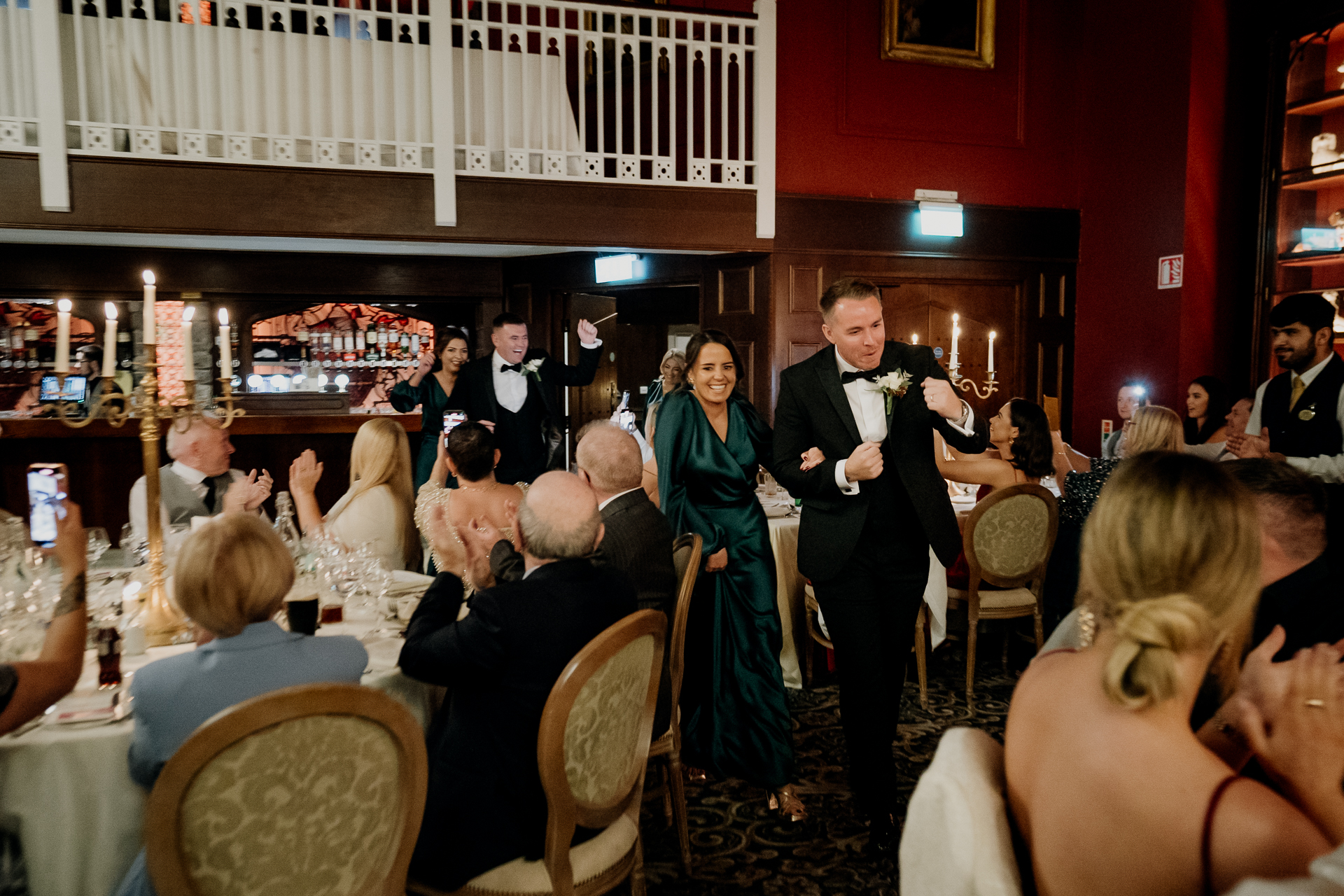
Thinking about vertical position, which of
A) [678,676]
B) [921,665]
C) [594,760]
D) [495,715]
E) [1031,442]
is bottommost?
[921,665]

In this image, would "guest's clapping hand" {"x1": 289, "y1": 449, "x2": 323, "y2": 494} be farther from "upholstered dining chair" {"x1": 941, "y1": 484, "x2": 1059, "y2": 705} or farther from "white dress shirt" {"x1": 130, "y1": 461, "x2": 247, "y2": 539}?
"upholstered dining chair" {"x1": 941, "y1": 484, "x2": 1059, "y2": 705}

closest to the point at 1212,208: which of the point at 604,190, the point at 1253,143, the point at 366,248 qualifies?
the point at 1253,143

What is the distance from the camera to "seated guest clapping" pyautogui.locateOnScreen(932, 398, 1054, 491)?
417 cm

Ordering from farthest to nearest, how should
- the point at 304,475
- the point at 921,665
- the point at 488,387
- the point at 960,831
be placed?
the point at 488,387, the point at 921,665, the point at 304,475, the point at 960,831

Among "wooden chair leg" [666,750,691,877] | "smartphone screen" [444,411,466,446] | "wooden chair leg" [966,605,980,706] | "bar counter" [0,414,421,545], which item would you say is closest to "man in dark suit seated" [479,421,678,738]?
"wooden chair leg" [666,750,691,877]

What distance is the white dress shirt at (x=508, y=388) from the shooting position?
5840 mm

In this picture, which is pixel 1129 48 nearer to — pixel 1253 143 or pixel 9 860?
pixel 1253 143

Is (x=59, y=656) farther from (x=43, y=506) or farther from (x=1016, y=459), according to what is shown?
(x=1016, y=459)

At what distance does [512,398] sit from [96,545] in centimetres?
290

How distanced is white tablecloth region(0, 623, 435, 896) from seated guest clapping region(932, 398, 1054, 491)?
3.45 m

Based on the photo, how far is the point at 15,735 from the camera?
1.84 metres

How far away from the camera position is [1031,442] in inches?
165

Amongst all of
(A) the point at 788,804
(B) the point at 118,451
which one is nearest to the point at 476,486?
(A) the point at 788,804

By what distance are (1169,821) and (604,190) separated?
5.45 metres
